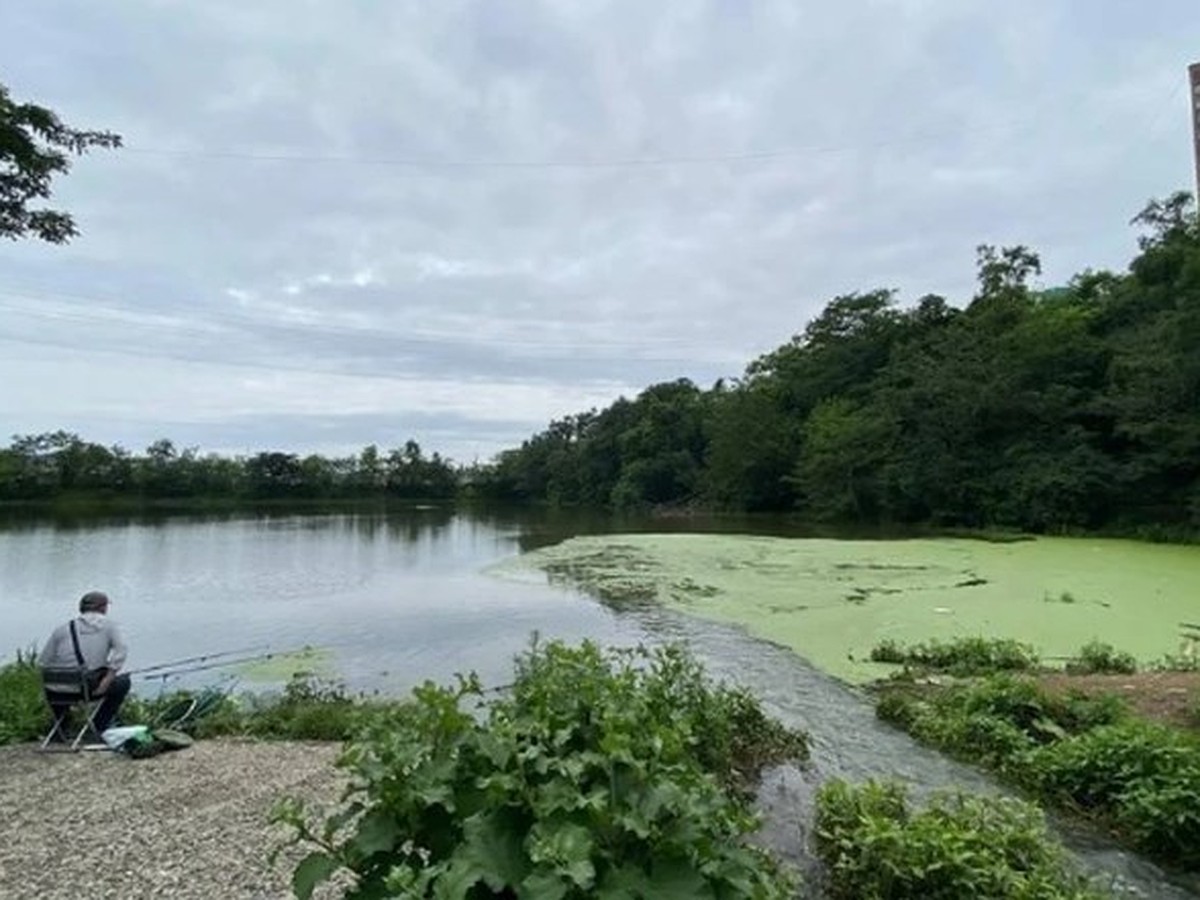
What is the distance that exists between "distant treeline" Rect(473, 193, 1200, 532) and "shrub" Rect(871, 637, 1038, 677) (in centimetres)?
1448

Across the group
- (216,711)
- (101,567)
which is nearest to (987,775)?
(216,711)

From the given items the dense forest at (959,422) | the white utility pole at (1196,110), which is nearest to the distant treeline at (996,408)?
the dense forest at (959,422)

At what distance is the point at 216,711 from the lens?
6609mm

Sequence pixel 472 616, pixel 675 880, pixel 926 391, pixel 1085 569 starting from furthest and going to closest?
pixel 926 391 < pixel 1085 569 < pixel 472 616 < pixel 675 880

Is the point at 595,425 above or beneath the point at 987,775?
above

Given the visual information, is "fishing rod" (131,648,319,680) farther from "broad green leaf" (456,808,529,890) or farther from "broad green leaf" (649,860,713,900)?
"broad green leaf" (649,860,713,900)

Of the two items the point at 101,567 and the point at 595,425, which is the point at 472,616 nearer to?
the point at 101,567

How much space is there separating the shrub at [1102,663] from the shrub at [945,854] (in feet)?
14.4

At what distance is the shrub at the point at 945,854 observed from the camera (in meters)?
2.98

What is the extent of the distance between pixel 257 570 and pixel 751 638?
14.1 metres

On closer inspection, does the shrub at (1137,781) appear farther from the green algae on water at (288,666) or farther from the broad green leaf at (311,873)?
the green algae on water at (288,666)

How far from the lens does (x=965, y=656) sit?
778 cm

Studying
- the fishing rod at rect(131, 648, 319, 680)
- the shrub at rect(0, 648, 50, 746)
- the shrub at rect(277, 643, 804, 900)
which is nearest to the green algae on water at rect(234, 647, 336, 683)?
the fishing rod at rect(131, 648, 319, 680)

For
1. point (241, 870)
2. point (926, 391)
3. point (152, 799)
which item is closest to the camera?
point (241, 870)
